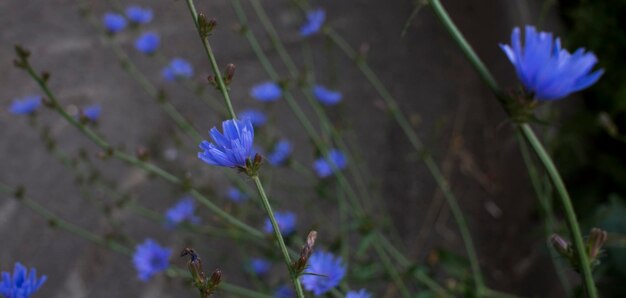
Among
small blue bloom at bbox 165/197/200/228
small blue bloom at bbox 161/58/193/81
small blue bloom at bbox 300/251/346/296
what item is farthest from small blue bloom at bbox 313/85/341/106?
small blue bloom at bbox 300/251/346/296

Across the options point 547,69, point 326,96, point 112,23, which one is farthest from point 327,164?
point 547,69

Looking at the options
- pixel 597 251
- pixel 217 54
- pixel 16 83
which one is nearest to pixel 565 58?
pixel 597 251

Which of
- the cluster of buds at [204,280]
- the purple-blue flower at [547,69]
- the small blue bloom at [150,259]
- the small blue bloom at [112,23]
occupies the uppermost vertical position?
the small blue bloom at [112,23]

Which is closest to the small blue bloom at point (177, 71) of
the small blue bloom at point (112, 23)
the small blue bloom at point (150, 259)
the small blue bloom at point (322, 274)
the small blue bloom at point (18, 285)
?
the small blue bloom at point (112, 23)

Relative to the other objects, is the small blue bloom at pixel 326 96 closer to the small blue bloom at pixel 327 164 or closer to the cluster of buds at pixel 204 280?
the small blue bloom at pixel 327 164

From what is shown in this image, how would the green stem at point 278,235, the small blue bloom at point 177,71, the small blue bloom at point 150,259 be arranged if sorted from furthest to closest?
the small blue bloom at point 177,71 < the small blue bloom at point 150,259 < the green stem at point 278,235
